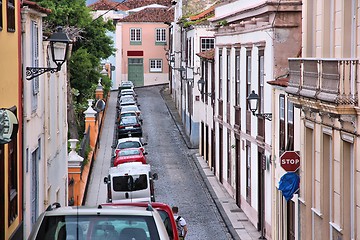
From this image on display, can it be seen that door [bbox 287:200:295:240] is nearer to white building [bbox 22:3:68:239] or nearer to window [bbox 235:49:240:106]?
white building [bbox 22:3:68:239]

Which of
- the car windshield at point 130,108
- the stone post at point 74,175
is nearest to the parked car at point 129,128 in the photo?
the car windshield at point 130,108

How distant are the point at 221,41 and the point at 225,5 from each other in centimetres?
145

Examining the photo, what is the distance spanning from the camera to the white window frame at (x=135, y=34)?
73.6 meters

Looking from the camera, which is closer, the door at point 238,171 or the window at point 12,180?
the window at point 12,180

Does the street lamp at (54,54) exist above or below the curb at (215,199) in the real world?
above

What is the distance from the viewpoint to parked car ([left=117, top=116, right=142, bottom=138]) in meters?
44.7

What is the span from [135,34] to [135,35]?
3.3 inches

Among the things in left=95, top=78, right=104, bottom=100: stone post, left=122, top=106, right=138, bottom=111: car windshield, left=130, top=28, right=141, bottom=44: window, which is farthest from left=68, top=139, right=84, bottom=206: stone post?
left=130, top=28, right=141, bottom=44: window

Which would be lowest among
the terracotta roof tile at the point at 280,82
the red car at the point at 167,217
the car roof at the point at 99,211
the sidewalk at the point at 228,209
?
the sidewalk at the point at 228,209

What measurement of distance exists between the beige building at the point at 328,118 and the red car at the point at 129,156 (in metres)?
15.1

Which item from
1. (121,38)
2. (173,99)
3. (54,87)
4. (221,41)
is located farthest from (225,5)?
(121,38)

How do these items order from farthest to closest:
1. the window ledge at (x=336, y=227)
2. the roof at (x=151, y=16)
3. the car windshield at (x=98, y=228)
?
the roof at (x=151, y=16) → the window ledge at (x=336, y=227) → the car windshield at (x=98, y=228)

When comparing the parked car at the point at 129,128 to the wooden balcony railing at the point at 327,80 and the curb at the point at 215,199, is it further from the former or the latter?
the wooden balcony railing at the point at 327,80

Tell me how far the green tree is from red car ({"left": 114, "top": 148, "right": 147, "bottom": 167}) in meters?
4.21
